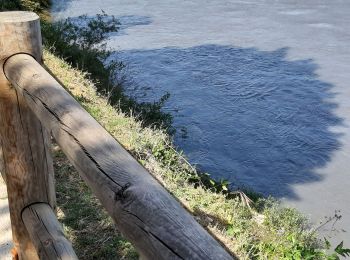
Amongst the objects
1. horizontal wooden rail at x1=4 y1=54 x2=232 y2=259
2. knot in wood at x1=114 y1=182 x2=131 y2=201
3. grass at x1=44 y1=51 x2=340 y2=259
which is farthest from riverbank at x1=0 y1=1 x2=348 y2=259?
knot in wood at x1=114 y1=182 x2=131 y2=201

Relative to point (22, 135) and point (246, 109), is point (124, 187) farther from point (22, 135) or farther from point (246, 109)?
point (246, 109)

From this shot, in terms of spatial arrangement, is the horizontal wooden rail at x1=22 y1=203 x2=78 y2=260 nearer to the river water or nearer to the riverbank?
the riverbank

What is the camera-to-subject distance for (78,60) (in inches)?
378

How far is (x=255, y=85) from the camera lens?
44.4 feet

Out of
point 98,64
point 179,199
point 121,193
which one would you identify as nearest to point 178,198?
point 179,199

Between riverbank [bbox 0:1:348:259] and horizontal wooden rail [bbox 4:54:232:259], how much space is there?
5.20 feet

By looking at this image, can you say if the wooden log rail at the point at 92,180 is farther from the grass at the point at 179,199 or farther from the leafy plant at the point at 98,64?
the leafy plant at the point at 98,64

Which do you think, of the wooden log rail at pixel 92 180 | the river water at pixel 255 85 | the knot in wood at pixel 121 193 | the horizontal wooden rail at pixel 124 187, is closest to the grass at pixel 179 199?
the wooden log rail at pixel 92 180

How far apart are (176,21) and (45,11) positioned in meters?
4.58

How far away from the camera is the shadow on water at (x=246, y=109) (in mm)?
10109

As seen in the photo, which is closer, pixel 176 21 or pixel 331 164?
pixel 331 164

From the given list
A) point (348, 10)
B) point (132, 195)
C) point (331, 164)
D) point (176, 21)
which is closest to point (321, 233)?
point (331, 164)

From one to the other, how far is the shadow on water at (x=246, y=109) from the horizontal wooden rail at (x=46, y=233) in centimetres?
747

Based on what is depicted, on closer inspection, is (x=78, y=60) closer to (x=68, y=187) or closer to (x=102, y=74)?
(x=102, y=74)
